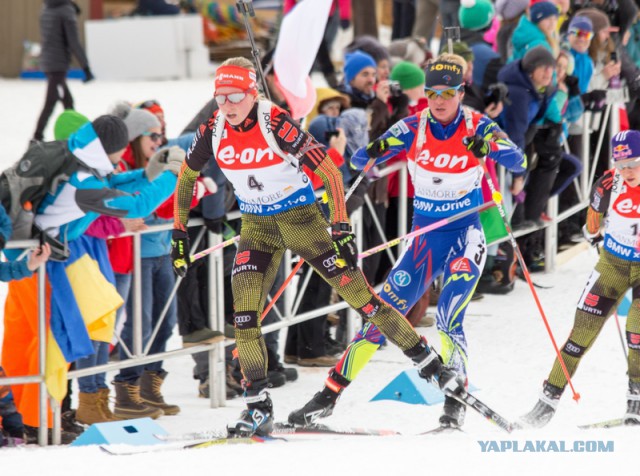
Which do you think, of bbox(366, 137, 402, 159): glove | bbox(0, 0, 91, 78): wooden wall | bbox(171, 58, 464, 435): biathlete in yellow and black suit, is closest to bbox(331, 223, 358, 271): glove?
bbox(171, 58, 464, 435): biathlete in yellow and black suit

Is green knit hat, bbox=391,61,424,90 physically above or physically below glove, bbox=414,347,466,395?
above

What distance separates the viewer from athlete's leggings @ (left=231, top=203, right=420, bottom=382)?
6.38 metres

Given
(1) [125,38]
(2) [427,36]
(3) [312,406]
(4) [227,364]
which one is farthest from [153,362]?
(1) [125,38]

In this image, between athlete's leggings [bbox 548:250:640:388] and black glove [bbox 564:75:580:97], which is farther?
black glove [bbox 564:75:580:97]

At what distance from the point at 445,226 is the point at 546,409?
139cm

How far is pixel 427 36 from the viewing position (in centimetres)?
1513

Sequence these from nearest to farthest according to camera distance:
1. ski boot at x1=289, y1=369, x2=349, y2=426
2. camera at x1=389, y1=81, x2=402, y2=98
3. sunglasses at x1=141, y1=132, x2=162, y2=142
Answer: ski boot at x1=289, y1=369, x2=349, y2=426 < sunglasses at x1=141, y1=132, x2=162, y2=142 < camera at x1=389, y1=81, x2=402, y2=98

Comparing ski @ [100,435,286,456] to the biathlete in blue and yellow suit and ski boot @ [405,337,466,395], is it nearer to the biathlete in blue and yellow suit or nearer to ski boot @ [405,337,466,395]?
the biathlete in blue and yellow suit

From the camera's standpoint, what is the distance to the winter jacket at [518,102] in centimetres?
977

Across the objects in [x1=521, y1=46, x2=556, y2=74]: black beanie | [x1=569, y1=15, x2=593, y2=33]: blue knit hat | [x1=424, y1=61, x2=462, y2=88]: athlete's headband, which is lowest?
[x1=521, y1=46, x2=556, y2=74]: black beanie

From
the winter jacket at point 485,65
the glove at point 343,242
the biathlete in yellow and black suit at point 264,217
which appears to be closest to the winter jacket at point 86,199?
the biathlete in yellow and black suit at point 264,217

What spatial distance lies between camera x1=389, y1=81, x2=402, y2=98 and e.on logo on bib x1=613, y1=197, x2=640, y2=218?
8.32 feet

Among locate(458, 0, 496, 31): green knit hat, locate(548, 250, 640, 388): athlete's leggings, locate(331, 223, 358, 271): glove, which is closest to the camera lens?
locate(331, 223, 358, 271): glove

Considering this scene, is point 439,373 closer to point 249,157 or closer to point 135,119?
point 249,157
